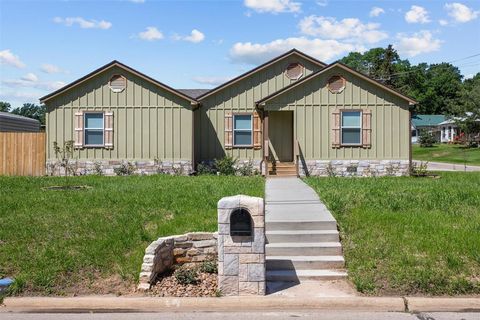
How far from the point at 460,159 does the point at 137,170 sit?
28507mm

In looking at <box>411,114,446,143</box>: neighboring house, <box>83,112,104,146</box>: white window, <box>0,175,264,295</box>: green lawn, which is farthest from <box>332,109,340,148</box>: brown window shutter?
<box>411,114,446,143</box>: neighboring house

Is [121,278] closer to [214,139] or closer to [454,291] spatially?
[454,291]

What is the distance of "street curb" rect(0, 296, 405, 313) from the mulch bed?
22cm

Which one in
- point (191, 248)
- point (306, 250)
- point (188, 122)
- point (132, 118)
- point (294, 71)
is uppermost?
point (294, 71)

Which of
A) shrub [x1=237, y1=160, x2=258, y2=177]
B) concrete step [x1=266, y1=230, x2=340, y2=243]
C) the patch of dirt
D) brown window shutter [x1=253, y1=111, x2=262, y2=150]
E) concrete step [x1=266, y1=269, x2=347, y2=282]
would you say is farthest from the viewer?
brown window shutter [x1=253, y1=111, x2=262, y2=150]

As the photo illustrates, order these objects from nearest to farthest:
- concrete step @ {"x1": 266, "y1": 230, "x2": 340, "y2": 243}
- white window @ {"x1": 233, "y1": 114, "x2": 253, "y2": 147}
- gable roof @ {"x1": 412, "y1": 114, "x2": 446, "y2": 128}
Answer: concrete step @ {"x1": 266, "y1": 230, "x2": 340, "y2": 243}, white window @ {"x1": 233, "y1": 114, "x2": 253, "y2": 147}, gable roof @ {"x1": 412, "y1": 114, "x2": 446, "y2": 128}

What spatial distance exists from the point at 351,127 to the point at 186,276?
14562 millimetres

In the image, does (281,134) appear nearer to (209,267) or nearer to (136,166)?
(136,166)

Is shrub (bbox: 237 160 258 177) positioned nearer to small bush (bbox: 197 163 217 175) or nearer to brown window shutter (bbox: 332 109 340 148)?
small bush (bbox: 197 163 217 175)

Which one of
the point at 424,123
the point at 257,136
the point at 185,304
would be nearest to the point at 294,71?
the point at 257,136

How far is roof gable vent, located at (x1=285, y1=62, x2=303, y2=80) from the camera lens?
2256cm

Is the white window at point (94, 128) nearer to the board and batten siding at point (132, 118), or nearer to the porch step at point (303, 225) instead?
the board and batten siding at point (132, 118)

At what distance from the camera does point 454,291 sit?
6.40m

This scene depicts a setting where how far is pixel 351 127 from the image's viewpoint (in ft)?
66.2
